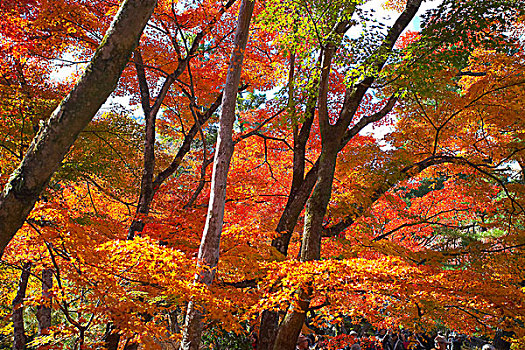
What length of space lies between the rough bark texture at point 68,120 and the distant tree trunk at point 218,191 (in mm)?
2730

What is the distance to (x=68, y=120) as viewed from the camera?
7.48ft

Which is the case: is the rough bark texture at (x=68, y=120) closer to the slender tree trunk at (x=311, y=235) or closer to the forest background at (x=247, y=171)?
the forest background at (x=247, y=171)

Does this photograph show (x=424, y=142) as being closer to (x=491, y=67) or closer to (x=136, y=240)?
(x=491, y=67)

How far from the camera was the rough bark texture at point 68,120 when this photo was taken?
2166 millimetres

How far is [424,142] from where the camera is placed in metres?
7.80

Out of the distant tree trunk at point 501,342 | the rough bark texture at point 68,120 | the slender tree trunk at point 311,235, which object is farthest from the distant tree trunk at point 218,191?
the distant tree trunk at point 501,342

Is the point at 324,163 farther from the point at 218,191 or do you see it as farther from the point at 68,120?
the point at 68,120

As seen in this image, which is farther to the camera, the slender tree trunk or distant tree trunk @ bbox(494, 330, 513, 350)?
distant tree trunk @ bbox(494, 330, 513, 350)

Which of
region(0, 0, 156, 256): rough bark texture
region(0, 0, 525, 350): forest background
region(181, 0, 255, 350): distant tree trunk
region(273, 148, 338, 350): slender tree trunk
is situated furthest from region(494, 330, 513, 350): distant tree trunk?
region(0, 0, 156, 256): rough bark texture

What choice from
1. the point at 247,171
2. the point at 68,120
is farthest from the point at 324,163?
the point at 247,171

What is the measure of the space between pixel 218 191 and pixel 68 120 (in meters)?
3.04

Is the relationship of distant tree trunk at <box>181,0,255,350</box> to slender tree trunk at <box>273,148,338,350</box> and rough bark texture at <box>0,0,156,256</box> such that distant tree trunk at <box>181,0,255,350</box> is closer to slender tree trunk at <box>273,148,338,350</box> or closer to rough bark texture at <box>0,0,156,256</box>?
slender tree trunk at <box>273,148,338,350</box>

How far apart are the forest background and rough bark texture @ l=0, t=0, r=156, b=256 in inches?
0.5

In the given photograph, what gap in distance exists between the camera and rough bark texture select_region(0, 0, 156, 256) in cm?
217
